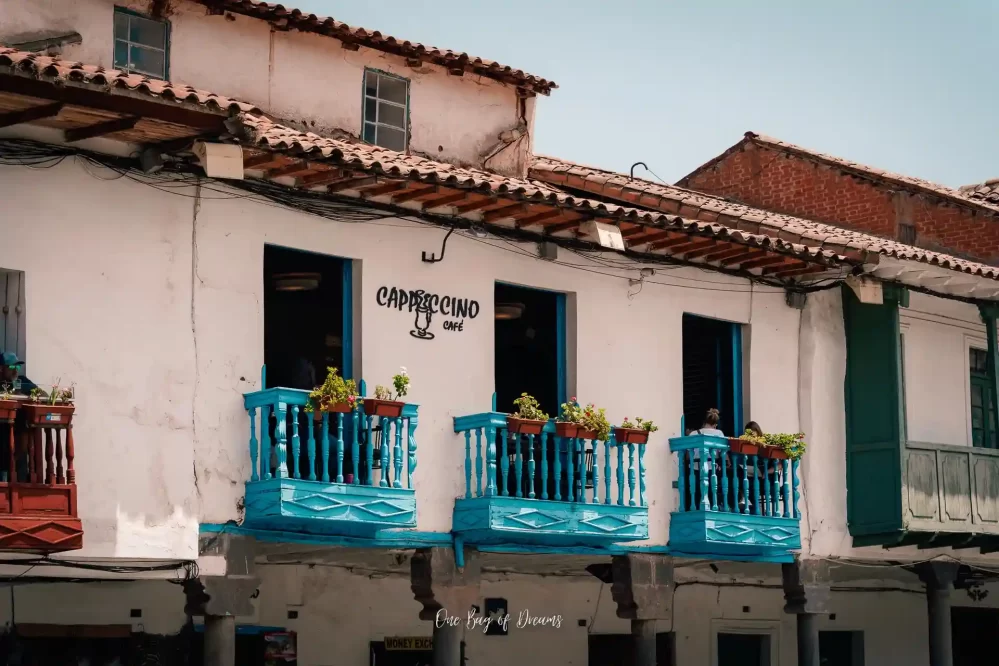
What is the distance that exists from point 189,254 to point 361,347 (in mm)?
1861

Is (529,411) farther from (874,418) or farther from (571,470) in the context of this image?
(874,418)

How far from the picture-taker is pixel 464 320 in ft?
50.5

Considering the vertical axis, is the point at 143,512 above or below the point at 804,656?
above

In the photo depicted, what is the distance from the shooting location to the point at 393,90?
1730 cm

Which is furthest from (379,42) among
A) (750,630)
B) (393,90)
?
(750,630)

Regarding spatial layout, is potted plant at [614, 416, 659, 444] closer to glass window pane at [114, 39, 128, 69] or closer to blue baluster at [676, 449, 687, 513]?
blue baluster at [676, 449, 687, 513]

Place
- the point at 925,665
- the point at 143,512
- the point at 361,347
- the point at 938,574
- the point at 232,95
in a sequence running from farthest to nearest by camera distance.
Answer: the point at 925,665 < the point at 938,574 < the point at 232,95 < the point at 361,347 < the point at 143,512

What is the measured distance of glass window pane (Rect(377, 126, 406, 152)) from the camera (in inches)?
674

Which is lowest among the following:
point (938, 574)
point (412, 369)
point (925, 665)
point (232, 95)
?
point (925, 665)

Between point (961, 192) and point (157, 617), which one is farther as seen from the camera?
point (961, 192)

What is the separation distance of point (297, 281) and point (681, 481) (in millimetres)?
4239

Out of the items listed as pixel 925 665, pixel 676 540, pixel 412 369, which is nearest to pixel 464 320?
pixel 412 369

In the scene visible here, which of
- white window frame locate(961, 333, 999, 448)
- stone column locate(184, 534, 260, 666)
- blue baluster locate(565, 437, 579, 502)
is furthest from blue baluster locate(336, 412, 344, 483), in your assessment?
white window frame locate(961, 333, 999, 448)

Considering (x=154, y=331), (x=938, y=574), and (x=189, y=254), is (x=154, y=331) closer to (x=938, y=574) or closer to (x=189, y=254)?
(x=189, y=254)
